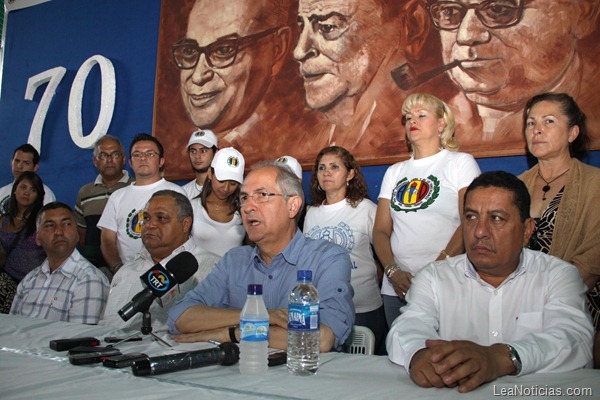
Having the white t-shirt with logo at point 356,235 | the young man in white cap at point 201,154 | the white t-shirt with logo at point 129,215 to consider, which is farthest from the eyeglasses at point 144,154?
the white t-shirt with logo at point 356,235

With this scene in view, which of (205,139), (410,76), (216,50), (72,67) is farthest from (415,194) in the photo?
(72,67)

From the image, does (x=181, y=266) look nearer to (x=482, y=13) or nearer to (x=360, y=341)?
(x=360, y=341)

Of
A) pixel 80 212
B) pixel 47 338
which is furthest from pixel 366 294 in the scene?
pixel 80 212

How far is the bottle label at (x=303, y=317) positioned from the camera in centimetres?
141

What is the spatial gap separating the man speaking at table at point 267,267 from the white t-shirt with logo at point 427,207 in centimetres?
78

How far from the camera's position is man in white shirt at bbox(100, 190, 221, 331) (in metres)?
2.62

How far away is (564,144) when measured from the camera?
2465 mm

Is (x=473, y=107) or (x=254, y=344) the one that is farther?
(x=473, y=107)

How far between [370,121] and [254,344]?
242 centimetres

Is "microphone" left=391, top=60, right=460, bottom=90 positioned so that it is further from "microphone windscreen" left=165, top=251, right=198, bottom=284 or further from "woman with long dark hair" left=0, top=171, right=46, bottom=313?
"woman with long dark hair" left=0, top=171, right=46, bottom=313

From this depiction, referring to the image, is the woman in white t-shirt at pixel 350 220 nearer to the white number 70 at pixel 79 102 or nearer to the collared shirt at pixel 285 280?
the collared shirt at pixel 285 280

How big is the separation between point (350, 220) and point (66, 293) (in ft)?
4.92

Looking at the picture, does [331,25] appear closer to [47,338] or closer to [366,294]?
[366,294]

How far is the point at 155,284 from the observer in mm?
1674
